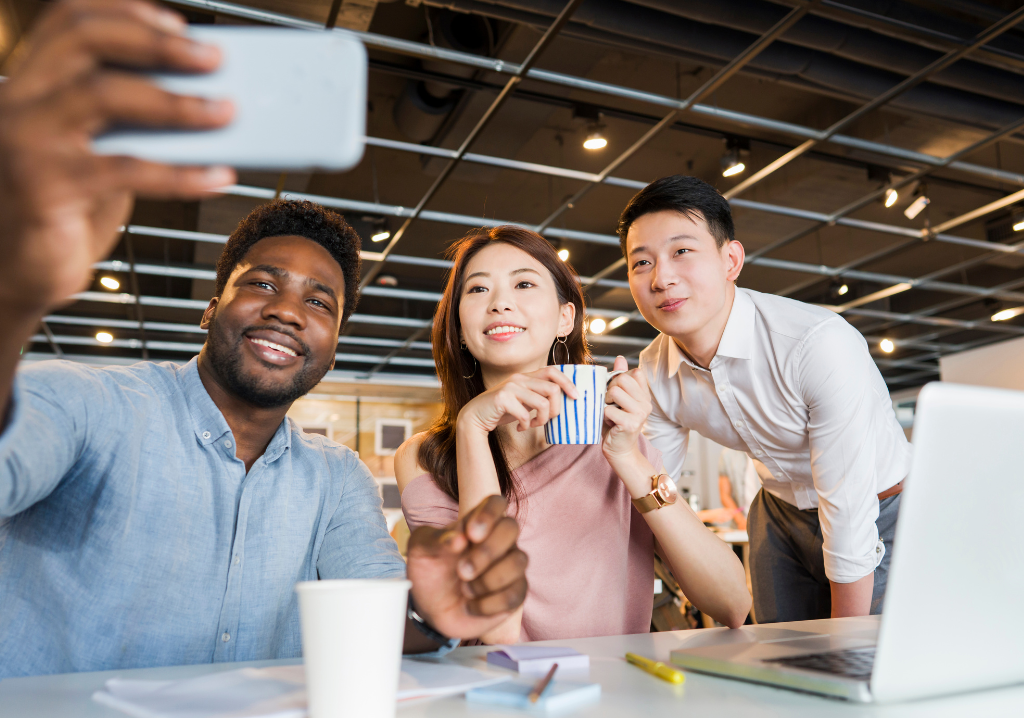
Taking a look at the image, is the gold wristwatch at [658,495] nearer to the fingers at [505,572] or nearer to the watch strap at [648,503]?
the watch strap at [648,503]

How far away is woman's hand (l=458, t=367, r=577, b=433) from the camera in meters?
1.11

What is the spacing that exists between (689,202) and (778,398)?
2.04 feet

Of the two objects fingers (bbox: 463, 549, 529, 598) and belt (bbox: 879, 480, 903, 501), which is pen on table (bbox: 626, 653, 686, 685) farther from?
belt (bbox: 879, 480, 903, 501)

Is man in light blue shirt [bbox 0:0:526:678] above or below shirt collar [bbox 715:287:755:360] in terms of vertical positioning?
below

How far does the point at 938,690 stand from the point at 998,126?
18.4 feet

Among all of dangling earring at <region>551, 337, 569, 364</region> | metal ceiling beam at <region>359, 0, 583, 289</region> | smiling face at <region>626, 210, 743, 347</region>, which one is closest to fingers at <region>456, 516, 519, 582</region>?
dangling earring at <region>551, 337, 569, 364</region>

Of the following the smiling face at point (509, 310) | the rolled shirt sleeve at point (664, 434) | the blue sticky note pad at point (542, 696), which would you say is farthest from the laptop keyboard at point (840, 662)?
the rolled shirt sleeve at point (664, 434)

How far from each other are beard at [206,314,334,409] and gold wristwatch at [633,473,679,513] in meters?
0.68

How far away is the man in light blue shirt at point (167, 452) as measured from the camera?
0.38m

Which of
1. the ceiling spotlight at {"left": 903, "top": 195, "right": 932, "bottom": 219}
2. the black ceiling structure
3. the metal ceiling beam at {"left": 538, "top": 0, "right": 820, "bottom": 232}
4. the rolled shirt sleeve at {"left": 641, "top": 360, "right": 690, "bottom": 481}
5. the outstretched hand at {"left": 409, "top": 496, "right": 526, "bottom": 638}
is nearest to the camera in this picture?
the outstretched hand at {"left": 409, "top": 496, "right": 526, "bottom": 638}

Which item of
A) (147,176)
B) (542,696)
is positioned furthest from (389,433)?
(147,176)

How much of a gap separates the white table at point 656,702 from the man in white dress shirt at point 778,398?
45.0 inches

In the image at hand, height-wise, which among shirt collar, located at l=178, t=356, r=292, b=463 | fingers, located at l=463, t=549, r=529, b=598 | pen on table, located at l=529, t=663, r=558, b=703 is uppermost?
shirt collar, located at l=178, t=356, r=292, b=463

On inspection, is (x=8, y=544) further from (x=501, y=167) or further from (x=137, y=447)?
(x=501, y=167)
